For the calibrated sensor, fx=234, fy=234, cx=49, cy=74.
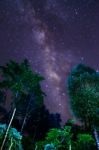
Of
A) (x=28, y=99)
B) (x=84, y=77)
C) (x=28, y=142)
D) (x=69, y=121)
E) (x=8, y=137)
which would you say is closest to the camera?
(x=8, y=137)

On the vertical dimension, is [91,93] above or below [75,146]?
above

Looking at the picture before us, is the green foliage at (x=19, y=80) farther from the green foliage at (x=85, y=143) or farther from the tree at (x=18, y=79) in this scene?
the green foliage at (x=85, y=143)

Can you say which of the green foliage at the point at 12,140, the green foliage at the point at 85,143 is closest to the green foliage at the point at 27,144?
the green foliage at the point at 85,143

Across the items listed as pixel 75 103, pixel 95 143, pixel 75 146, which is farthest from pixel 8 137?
pixel 75 103

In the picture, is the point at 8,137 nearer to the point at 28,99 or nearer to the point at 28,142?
the point at 28,99

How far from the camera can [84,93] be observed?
39.2 m

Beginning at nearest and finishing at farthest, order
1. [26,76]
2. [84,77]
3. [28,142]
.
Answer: [26,76] → [28,142] → [84,77]

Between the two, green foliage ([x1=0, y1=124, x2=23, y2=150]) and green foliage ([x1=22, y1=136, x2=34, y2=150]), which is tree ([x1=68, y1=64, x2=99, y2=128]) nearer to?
green foliage ([x1=22, y1=136, x2=34, y2=150])

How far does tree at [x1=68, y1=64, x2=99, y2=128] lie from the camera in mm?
37781

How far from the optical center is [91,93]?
38.9m

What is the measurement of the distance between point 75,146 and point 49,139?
153 inches

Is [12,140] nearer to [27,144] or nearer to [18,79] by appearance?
[18,79]

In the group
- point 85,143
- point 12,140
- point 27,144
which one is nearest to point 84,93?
point 85,143

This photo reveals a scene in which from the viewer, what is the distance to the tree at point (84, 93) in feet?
124
